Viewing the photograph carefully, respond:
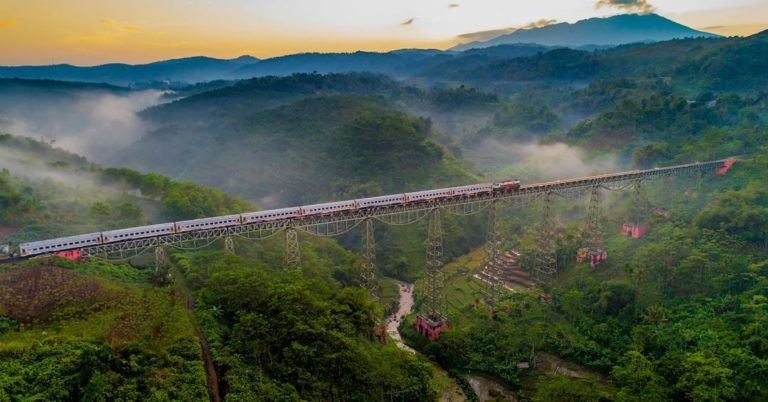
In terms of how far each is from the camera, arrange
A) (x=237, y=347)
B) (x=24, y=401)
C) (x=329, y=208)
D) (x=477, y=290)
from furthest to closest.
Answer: (x=477, y=290)
(x=329, y=208)
(x=237, y=347)
(x=24, y=401)

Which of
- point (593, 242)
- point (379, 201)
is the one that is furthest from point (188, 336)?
point (593, 242)

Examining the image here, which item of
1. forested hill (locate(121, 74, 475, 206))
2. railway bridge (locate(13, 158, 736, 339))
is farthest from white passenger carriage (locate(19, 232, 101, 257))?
forested hill (locate(121, 74, 475, 206))

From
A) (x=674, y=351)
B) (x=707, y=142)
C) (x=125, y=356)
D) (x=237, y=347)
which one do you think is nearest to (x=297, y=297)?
(x=237, y=347)

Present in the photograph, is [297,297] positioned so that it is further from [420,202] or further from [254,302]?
[420,202]

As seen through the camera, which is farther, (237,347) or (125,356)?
(237,347)

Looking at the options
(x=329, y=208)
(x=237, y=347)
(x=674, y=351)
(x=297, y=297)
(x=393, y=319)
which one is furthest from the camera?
Result: (x=393, y=319)

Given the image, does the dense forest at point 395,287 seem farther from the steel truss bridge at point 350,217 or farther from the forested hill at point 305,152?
the steel truss bridge at point 350,217
